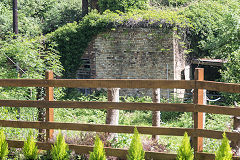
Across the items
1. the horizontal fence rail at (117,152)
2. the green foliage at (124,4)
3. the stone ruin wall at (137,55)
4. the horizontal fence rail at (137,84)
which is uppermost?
the green foliage at (124,4)

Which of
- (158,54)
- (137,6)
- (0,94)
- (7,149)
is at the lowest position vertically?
(7,149)

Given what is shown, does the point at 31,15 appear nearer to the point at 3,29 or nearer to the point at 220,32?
the point at 3,29

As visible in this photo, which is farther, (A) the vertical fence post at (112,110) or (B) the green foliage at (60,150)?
(A) the vertical fence post at (112,110)

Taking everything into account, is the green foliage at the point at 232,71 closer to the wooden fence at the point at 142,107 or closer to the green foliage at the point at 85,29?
the green foliage at the point at 85,29

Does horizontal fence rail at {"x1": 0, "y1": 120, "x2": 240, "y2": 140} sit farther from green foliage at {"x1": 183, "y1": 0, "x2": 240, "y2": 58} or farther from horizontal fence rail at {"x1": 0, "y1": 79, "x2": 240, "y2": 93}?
green foliage at {"x1": 183, "y1": 0, "x2": 240, "y2": 58}

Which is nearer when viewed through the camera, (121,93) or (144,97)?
(144,97)

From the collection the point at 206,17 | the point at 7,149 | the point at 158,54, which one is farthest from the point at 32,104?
the point at 206,17

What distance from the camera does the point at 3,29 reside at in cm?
2064

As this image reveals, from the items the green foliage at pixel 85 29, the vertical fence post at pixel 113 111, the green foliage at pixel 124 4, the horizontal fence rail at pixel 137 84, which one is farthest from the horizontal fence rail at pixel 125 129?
the green foliage at pixel 124 4

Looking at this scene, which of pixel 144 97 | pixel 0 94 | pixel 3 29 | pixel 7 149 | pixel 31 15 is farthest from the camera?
pixel 31 15

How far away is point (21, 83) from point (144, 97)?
8590 millimetres

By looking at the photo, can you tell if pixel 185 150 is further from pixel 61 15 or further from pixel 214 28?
pixel 61 15

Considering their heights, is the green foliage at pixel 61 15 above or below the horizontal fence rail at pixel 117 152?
above

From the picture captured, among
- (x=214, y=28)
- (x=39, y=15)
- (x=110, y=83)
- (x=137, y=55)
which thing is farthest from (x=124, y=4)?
(x=110, y=83)
